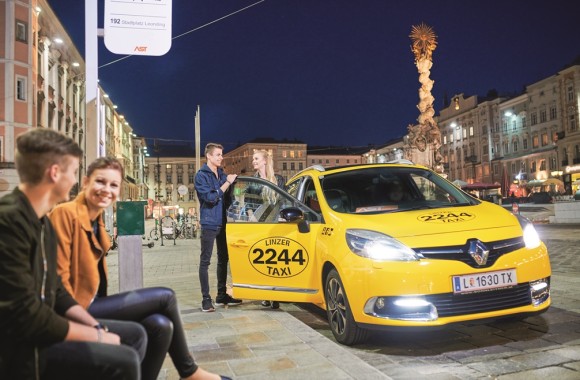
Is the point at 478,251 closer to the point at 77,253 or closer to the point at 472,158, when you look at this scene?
the point at 77,253

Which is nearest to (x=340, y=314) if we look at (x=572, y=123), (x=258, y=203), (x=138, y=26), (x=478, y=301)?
(x=478, y=301)

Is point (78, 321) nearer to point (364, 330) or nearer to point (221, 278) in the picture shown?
point (364, 330)

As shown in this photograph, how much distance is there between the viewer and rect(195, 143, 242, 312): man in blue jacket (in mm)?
5996

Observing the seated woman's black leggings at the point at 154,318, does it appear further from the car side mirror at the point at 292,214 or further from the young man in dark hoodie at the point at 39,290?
the car side mirror at the point at 292,214

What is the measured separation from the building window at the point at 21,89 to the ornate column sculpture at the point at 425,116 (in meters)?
23.7

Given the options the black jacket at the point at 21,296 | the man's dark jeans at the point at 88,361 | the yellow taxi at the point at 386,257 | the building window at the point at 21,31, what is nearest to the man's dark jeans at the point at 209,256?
the yellow taxi at the point at 386,257

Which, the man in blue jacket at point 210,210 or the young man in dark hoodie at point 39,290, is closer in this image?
the young man in dark hoodie at point 39,290

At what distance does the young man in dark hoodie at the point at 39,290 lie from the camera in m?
1.67

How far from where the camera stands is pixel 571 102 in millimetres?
54125

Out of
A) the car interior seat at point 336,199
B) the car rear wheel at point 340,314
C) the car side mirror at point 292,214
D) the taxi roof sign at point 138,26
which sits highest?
the taxi roof sign at point 138,26

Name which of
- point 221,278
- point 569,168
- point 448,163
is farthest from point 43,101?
point 448,163

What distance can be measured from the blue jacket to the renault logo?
3161 millimetres

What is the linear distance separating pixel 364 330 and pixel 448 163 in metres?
86.9

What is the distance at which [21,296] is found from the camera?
5.54ft
